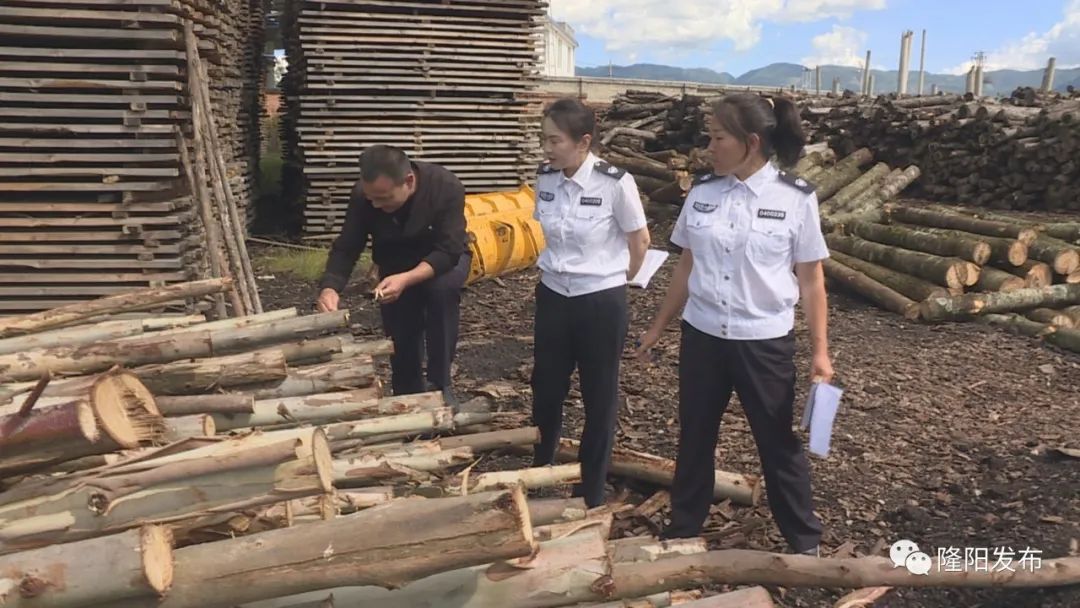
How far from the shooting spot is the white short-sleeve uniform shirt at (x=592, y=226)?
403 centimetres

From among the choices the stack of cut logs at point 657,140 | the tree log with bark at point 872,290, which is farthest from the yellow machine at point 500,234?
the stack of cut logs at point 657,140

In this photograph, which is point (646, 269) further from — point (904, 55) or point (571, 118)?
point (904, 55)

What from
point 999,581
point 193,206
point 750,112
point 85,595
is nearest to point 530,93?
point 193,206

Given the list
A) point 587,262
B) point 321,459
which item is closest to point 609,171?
point 587,262

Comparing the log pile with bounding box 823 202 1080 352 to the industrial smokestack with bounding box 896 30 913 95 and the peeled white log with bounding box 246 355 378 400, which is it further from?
the industrial smokestack with bounding box 896 30 913 95

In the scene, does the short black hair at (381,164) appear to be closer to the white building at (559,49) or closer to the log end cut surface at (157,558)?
the log end cut surface at (157,558)

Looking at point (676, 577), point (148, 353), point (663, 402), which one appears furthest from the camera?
point (663, 402)

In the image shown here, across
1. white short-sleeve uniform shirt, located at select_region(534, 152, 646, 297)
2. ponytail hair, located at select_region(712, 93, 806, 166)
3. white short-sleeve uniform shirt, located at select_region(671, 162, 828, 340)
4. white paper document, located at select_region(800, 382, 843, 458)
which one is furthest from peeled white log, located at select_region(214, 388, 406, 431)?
ponytail hair, located at select_region(712, 93, 806, 166)

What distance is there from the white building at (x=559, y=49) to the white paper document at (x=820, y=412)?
1819 inches

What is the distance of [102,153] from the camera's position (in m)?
7.49

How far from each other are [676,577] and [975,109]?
12.5m

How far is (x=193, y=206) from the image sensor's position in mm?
7977

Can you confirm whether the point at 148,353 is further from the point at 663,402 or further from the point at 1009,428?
the point at 1009,428

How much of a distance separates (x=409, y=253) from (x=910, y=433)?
3.40 meters
